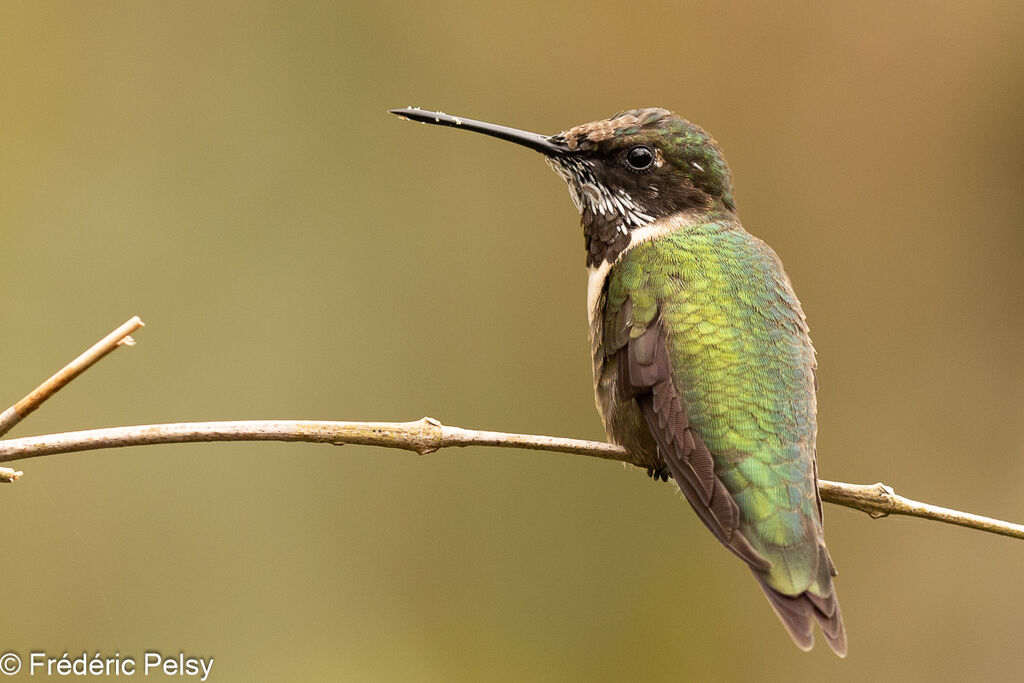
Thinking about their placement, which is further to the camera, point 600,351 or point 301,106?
point 301,106

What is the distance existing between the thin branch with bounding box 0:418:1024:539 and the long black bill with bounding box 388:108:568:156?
1.19 meters

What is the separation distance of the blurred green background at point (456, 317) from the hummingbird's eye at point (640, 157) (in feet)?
9.25

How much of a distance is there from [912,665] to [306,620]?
3.49m

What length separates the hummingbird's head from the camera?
388 cm

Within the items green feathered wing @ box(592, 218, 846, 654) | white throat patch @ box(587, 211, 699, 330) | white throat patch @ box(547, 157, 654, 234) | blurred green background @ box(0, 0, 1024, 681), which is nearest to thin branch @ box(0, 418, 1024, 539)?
green feathered wing @ box(592, 218, 846, 654)

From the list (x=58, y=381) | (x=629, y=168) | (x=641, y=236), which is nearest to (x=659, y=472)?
(x=641, y=236)

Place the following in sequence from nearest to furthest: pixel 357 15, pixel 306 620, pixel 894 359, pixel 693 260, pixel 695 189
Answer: pixel 693 260 → pixel 695 189 → pixel 306 620 → pixel 894 359 → pixel 357 15

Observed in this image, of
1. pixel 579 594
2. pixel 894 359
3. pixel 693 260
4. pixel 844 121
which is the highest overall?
pixel 844 121

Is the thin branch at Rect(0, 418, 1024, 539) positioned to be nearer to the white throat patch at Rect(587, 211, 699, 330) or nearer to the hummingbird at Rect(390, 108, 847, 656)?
the hummingbird at Rect(390, 108, 847, 656)

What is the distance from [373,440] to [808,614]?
1.19 metres

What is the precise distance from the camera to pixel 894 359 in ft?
22.1

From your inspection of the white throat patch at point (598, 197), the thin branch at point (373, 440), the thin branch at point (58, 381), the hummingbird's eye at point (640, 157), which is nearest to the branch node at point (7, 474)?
the thin branch at point (373, 440)

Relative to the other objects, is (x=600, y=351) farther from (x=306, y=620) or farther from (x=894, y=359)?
(x=894, y=359)

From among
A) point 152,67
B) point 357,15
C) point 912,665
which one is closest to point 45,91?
point 152,67
